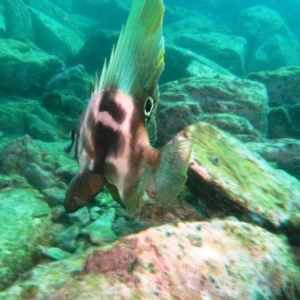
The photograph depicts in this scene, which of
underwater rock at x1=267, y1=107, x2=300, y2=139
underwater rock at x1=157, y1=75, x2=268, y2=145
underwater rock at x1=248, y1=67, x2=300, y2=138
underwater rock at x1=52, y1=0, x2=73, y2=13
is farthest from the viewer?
A: underwater rock at x1=52, y1=0, x2=73, y2=13

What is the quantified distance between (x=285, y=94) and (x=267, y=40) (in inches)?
641

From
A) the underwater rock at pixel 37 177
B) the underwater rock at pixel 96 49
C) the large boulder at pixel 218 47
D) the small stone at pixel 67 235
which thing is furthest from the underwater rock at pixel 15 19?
the small stone at pixel 67 235

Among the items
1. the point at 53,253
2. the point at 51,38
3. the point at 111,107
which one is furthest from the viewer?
the point at 51,38

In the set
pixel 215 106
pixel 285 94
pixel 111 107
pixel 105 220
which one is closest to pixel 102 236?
pixel 105 220

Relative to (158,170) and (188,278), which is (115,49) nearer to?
(158,170)

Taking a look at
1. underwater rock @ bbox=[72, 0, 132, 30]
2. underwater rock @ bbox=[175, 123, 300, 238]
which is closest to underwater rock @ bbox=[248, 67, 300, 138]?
underwater rock @ bbox=[175, 123, 300, 238]

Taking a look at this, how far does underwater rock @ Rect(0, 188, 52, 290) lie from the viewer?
215 cm

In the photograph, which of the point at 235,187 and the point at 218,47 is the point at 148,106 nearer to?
the point at 235,187

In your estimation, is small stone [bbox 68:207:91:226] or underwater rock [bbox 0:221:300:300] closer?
underwater rock [bbox 0:221:300:300]

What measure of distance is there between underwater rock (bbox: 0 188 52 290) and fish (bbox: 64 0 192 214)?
1.23 metres

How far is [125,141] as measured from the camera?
4.13 feet

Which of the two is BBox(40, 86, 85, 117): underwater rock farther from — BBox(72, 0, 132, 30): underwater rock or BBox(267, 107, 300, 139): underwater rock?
BBox(72, 0, 132, 30): underwater rock

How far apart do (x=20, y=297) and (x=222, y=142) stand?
92.2 inches

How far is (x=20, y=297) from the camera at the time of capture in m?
1.48
